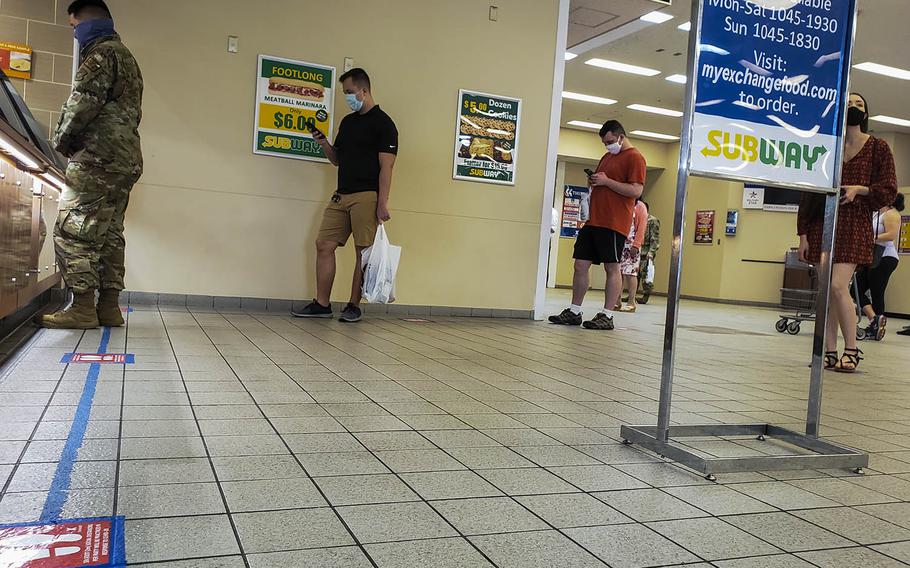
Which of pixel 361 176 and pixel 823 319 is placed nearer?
pixel 823 319

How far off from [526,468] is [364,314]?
4.22m

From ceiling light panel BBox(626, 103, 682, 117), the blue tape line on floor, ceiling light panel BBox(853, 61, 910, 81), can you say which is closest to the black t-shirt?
the blue tape line on floor

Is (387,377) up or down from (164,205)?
down

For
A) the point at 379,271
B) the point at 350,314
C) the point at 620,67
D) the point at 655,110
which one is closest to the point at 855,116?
the point at 379,271

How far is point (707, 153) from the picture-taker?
223 centimetres

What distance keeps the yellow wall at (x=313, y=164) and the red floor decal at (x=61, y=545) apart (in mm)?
4444

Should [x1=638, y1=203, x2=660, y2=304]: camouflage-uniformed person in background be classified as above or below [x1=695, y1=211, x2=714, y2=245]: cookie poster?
below

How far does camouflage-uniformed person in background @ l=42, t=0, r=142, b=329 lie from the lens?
3.82m

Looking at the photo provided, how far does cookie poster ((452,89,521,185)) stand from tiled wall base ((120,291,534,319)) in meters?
1.24

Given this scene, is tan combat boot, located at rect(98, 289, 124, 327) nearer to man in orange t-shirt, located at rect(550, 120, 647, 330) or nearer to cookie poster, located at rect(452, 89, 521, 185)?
cookie poster, located at rect(452, 89, 521, 185)

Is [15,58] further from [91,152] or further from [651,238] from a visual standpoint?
[651,238]

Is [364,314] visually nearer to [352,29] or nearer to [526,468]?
[352,29]

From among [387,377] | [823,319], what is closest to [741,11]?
[823,319]

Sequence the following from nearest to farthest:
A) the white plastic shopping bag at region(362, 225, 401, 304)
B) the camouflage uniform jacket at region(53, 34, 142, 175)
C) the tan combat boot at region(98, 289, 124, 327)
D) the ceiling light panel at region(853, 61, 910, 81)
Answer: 1. the camouflage uniform jacket at region(53, 34, 142, 175)
2. the tan combat boot at region(98, 289, 124, 327)
3. the white plastic shopping bag at region(362, 225, 401, 304)
4. the ceiling light panel at region(853, 61, 910, 81)
